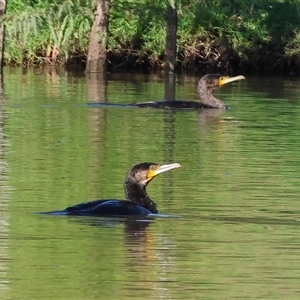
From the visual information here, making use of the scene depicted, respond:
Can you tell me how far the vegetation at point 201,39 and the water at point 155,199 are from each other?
12.3 m

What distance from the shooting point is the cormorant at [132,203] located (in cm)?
1307

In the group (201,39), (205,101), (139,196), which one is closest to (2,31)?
(201,39)

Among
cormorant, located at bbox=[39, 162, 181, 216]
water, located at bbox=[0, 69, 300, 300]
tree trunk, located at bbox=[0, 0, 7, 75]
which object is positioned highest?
tree trunk, located at bbox=[0, 0, 7, 75]

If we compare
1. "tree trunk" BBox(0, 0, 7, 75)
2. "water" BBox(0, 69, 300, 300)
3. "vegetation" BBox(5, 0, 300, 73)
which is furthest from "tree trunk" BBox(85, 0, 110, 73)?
"water" BBox(0, 69, 300, 300)

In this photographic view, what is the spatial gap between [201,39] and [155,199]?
25.5 meters

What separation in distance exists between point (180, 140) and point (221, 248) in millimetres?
9075

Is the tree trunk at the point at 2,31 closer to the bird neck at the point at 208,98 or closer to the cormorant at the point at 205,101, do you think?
the cormorant at the point at 205,101

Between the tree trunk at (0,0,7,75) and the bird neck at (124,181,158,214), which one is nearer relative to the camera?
the bird neck at (124,181,158,214)

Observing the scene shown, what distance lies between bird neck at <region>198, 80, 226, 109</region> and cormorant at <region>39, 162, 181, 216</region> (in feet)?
42.2

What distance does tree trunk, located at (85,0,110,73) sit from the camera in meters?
37.2

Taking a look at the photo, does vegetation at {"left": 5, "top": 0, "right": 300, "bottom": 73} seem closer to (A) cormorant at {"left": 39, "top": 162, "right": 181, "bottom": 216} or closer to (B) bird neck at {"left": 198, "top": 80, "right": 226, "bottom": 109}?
(B) bird neck at {"left": 198, "top": 80, "right": 226, "bottom": 109}

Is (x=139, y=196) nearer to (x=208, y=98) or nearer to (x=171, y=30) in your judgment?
(x=208, y=98)

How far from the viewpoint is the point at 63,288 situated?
32.8 feet

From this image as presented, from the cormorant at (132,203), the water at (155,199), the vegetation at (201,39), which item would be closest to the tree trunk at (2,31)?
the vegetation at (201,39)
